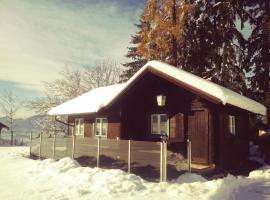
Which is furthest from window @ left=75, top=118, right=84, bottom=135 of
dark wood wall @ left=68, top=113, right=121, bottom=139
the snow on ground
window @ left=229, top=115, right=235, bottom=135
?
window @ left=229, top=115, right=235, bottom=135

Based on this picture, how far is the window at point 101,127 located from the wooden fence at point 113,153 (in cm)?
366

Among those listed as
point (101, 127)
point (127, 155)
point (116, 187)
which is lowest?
point (116, 187)

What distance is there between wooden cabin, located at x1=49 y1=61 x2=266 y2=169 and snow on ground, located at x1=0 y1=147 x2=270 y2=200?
270 cm

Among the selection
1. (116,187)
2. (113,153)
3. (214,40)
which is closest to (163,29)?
(214,40)

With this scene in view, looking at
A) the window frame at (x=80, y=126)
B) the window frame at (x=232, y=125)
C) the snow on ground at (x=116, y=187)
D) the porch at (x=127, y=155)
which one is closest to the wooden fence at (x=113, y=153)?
the porch at (x=127, y=155)

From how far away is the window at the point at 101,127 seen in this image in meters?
20.8

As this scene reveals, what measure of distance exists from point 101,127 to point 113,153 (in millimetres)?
7660

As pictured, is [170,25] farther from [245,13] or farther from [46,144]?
[46,144]

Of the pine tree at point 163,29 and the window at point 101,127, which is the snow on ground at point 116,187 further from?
the pine tree at point 163,29

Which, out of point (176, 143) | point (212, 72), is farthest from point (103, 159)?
point (212, 72)

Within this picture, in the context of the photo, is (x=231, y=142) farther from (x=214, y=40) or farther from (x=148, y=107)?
(x=214, y=40)

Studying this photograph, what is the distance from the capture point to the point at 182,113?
16219mm

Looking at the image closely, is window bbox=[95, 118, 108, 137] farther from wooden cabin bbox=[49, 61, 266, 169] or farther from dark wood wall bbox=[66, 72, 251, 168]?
dark wood wall bbox=[66, 72, 251, 168]

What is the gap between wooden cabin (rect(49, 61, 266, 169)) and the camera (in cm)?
1454
